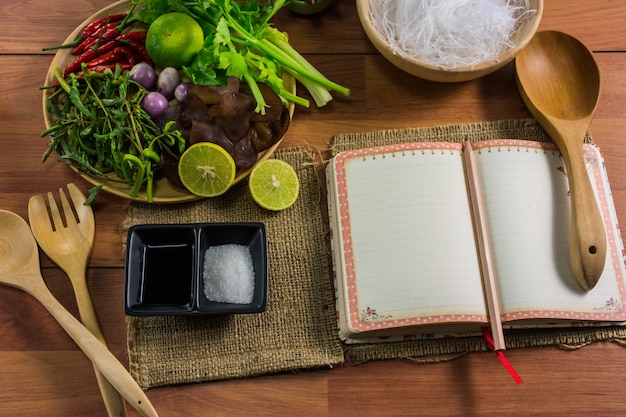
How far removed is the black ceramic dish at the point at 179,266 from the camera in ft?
3.54

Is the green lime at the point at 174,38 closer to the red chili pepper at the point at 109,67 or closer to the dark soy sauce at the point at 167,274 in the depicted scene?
the red chili pepper at the point at 109,67

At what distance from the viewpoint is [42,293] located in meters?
1.19

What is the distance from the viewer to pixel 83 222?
124 centimetres

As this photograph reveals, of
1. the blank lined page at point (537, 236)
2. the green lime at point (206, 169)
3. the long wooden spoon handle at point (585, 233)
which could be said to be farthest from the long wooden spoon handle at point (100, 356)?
the long wooden spoon handle at point (585, 233)

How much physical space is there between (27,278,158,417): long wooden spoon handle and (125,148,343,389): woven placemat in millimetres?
70

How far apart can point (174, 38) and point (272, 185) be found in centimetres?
40

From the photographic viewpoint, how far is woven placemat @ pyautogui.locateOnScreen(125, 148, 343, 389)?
45.8 inches

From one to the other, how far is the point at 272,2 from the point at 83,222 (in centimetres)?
69

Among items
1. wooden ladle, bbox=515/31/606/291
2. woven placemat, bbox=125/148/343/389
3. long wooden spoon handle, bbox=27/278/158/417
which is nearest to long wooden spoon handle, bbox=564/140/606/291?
wooden ladle, bbox=515/31/606/291

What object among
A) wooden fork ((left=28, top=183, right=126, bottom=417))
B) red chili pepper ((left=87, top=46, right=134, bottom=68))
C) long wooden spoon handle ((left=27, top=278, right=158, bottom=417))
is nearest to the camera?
long wooden spoon handle ((left=27, top=278, right=158, bottom=417))

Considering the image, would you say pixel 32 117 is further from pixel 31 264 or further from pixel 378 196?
pixel 378 196

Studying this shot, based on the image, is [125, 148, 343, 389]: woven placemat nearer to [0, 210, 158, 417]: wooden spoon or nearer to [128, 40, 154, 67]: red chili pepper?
[0, 210, 158, 417]: wooden spoon

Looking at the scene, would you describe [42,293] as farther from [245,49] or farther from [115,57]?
[245,49]

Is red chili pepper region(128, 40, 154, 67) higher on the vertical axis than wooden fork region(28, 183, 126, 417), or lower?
higher
